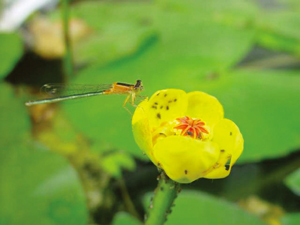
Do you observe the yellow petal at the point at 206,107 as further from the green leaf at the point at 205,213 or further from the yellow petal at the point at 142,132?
the green leaf at the point at 205,213

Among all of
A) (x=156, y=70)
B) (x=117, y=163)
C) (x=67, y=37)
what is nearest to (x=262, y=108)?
(x=156, y=70)

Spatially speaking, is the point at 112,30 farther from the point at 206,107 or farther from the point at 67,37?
the point at 206,107

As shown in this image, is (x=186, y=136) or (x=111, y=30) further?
(x=111, y=30)

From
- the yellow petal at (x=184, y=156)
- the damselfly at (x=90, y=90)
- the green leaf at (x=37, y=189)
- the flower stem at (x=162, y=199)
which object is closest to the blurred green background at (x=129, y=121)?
the green leaf at (x=37, y=189)

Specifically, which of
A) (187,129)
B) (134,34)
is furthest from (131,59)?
(187,129)

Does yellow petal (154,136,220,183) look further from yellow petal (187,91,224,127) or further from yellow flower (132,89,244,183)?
yellow petal (187,91,224,127)

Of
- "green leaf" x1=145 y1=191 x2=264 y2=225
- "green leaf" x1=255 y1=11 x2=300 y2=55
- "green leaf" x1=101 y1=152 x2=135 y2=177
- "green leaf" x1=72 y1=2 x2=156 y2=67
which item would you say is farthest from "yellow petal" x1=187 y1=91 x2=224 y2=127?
"green leaf" x1=255 y1=11 x2=300 y2=55

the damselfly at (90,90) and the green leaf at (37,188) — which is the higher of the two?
the damselfly at (90,90)
